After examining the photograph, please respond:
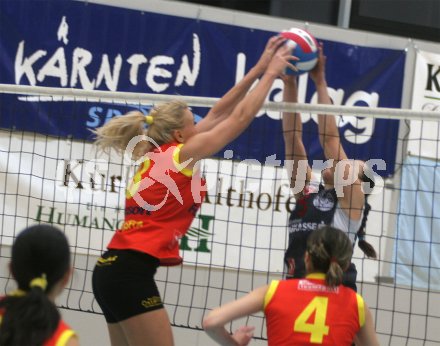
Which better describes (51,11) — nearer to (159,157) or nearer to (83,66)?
A: (83,66)

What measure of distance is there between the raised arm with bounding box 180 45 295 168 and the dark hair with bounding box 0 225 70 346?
4.66 feet

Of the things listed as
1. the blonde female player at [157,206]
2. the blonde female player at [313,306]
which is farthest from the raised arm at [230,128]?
the blonde female player at [313,306]

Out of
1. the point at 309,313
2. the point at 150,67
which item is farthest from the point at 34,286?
the point at 150,67

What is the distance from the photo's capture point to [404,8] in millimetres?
8078

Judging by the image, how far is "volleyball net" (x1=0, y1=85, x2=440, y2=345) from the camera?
679cm

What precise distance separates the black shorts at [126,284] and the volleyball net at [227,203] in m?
2.31

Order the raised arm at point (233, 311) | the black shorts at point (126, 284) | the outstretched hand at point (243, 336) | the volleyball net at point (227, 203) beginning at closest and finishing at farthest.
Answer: the raised arm at point (233, 311), the outstretched hand at point (243, 336), the black shorts at point (126, 284), the volleyball net at point (227, 203)

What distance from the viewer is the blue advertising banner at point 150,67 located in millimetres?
6992

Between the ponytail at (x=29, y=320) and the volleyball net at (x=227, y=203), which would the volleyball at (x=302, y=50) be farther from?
the volleyball net at (x=227, y=203)

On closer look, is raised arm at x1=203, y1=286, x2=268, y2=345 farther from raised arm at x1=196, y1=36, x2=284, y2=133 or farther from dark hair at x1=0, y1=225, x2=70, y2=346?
raised arm at x1=196, y1=36, x2=284, y2=133

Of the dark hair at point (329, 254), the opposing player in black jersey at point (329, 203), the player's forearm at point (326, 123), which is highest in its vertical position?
the player's forearm at point (326, 123)

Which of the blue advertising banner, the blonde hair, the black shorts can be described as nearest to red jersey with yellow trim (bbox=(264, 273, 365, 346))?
the black shorts

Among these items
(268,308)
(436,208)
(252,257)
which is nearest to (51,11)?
(252,257)

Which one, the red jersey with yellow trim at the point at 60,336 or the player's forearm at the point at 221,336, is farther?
the player's forearm at the point at 221,336
